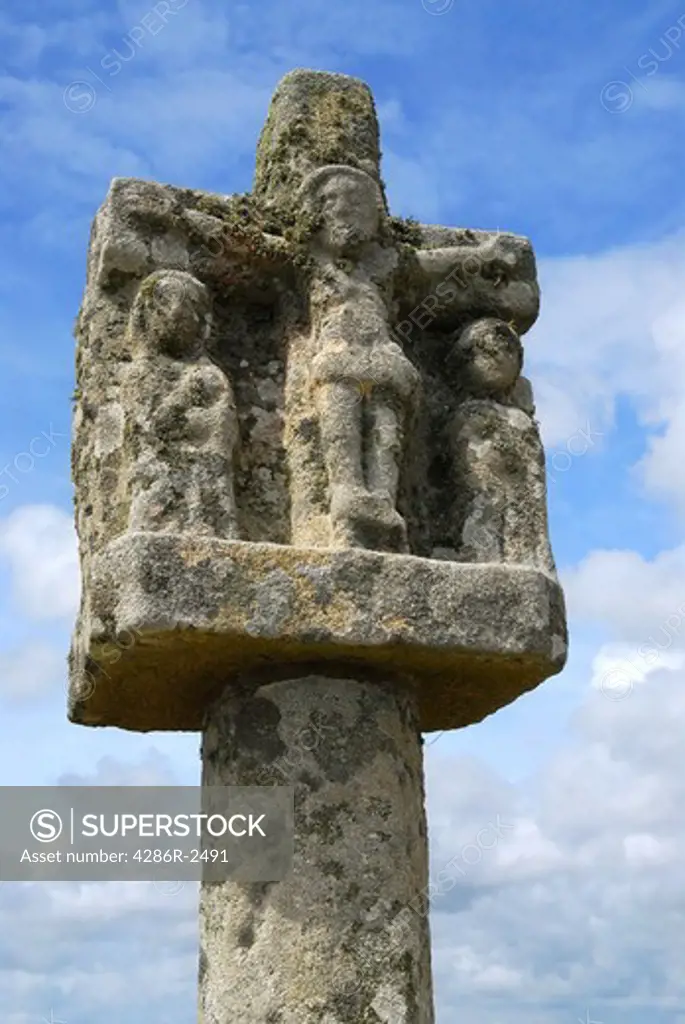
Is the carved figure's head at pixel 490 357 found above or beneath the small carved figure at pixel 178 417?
above

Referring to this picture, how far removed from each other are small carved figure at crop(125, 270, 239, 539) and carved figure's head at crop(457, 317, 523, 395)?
3.85 ft

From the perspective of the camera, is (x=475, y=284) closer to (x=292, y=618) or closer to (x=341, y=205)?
(x=341, y=205)

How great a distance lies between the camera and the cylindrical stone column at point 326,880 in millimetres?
4812

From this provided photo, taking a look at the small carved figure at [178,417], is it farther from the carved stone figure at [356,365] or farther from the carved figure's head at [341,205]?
the carved figure's head at [341,205]

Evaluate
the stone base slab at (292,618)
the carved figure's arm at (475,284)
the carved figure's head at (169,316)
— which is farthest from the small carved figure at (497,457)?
the carved figure's head at (169,316)

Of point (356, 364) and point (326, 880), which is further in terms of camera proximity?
point (356, 364)

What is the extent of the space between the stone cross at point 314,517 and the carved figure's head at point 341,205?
1cm

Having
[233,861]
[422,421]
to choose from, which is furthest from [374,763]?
[422,421]

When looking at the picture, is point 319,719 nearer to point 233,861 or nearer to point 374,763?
point 374,763

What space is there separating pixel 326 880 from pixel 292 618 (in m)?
0.97

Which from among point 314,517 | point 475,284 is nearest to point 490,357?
point 475,284

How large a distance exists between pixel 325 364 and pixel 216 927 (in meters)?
2.26

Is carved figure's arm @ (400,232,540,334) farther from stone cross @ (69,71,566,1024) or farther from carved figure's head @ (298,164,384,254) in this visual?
carved figure's head @ (298,164,384,254)

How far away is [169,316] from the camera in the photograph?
5.50 metres
